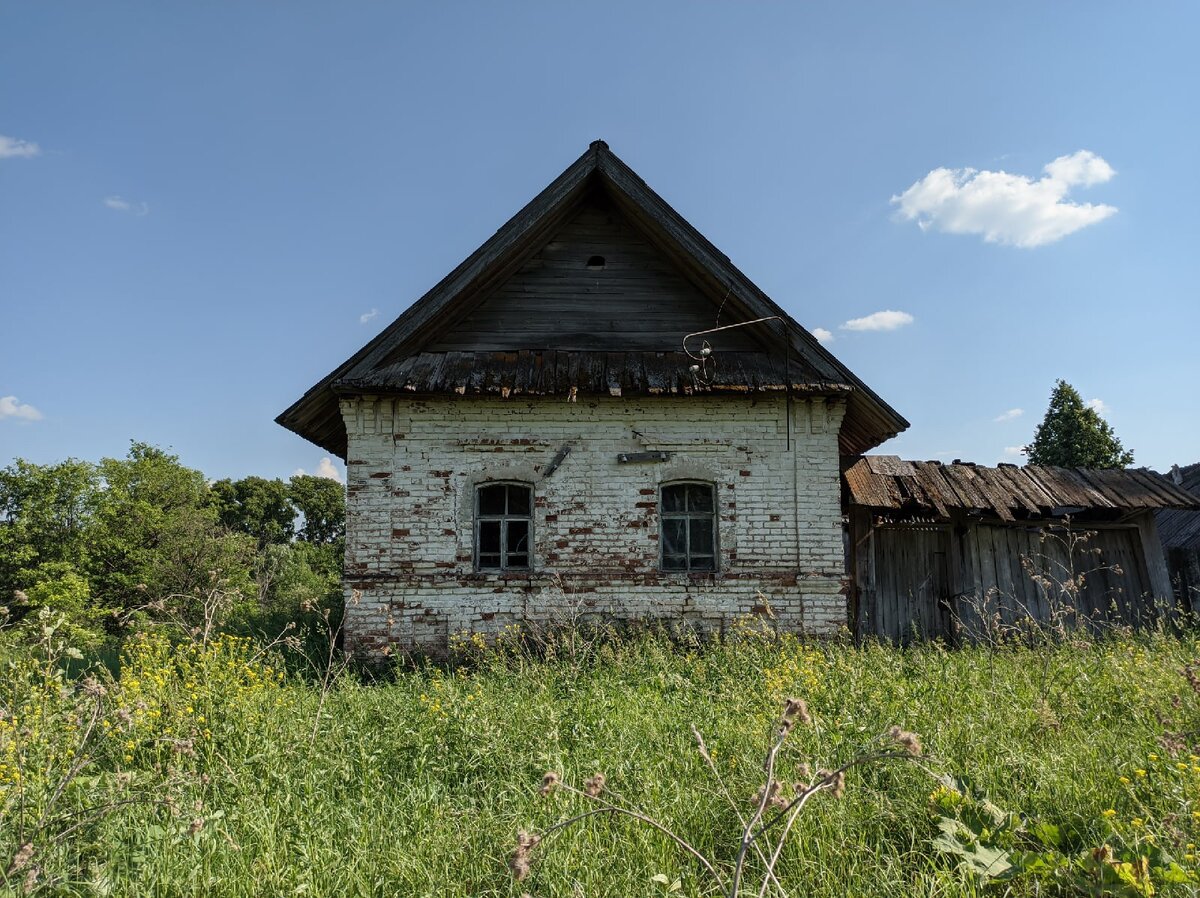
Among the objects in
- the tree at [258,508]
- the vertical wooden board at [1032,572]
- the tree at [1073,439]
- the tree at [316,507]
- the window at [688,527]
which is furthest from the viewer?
the tree at [316,507]

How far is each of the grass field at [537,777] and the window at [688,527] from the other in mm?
2843

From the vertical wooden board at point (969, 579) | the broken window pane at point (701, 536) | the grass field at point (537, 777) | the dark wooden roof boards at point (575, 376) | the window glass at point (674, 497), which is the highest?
the dark wooden roof boards at point (575, 376)

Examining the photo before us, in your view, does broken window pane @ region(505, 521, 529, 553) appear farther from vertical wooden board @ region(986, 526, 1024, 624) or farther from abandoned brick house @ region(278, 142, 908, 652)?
vertical wooden board @ region(986, 526, 1024, 624)

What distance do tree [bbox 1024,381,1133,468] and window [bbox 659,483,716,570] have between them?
21193 mm

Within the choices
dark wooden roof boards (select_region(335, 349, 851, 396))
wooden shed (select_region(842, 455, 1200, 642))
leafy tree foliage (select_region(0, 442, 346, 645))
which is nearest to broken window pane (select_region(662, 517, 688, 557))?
dark wooden roof boards (select_region(335, 349, 851, 396))

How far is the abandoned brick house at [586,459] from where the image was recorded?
28.3 ft

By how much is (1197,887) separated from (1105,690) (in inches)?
122

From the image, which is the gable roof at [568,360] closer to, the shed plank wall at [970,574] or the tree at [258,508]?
the shed plank wall at [970,574]

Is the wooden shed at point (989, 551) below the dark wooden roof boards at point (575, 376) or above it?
below

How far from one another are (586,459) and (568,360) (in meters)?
1.28

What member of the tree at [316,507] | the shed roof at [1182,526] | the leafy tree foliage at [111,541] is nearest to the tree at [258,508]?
the tree at [316,507]

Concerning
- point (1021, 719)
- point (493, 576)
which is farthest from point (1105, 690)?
point (493, 576)

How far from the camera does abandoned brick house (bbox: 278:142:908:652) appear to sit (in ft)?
28.3

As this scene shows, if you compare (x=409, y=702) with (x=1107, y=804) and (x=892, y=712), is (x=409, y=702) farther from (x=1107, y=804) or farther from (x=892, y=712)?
(x=1107, y=804)
